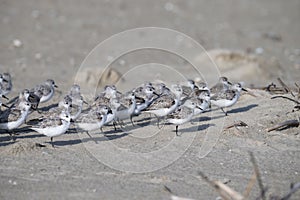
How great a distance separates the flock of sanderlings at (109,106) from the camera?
30.5 ft

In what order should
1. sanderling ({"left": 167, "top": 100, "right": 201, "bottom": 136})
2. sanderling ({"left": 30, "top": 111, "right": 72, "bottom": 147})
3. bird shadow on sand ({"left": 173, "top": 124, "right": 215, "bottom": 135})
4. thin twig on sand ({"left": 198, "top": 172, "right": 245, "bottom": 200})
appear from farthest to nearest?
bird shadow on sand ({"left": 173, "top": 124, "right": 215, "bottom": 135}) < sanderling ({"left": 167, "top": 100, "right": 201, "bottom": 136}) < sanderling ({"left": 30, "top": 111, "right": 72, "bottom": 147}) < thin twig on sand ({"left": 198, "top": 172, "right": 245, "bottom": 200})

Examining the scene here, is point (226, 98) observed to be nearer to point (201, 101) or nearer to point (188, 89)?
point (201, 101)

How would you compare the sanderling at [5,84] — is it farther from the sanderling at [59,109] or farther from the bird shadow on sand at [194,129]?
the bird shadow on sand at [194,129]

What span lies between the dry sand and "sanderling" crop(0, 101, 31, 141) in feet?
0.87

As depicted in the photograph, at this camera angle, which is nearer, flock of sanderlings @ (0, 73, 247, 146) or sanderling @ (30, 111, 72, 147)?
sanderling @ (30, 111, 72, 147)

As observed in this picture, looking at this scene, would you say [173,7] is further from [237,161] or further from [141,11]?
[237,161]

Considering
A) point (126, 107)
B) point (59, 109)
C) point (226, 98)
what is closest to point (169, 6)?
point (226, 98)

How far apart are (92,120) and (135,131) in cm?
90

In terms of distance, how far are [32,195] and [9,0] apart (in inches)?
624

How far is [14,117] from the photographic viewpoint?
30.7ft

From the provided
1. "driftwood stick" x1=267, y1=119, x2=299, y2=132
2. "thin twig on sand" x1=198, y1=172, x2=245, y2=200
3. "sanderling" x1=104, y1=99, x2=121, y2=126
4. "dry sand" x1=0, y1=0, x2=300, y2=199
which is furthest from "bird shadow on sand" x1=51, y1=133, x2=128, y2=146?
"thin twig on sand" x1=198, y1=172, x2=245, y2=200

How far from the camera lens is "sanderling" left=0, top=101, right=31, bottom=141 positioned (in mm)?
9242

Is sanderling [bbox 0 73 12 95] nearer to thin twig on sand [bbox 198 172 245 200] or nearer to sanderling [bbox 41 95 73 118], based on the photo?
sanderling [bbox 41 95 73 118]

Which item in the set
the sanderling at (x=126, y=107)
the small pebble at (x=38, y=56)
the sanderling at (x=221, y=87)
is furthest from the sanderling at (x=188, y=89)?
the small pebble at (x=38, y=56)
